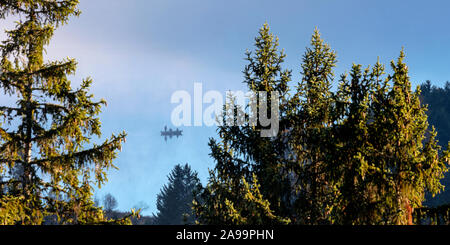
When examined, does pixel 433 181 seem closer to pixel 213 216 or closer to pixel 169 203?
pixel 213 216

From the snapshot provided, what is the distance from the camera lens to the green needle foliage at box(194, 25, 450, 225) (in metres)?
12.0

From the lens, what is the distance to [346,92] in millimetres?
13367

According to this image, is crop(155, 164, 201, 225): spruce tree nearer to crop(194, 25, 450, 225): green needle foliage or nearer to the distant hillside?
crop(194, 25, 450, 225): green needle foliage

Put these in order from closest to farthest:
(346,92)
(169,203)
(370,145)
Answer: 1. (370,145)
2. (346,92)
3. (169,203)

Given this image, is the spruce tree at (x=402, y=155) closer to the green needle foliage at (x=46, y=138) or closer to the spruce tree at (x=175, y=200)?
the green needle foliage at (x=46, y=138)

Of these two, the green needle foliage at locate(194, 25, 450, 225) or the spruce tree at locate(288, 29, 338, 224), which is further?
the spruce tree at locate(288, 29, 338, 224)

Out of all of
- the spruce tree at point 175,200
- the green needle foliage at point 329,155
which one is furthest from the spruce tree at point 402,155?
the spruce tree at point 175,200

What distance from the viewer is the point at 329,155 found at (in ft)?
43.2

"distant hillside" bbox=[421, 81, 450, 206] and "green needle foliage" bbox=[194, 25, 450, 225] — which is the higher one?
"distant hillside" bbox=[421, 81, 450, 206]

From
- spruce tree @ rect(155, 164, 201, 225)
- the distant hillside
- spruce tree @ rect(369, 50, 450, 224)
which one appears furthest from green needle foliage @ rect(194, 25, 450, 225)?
the distant hillside

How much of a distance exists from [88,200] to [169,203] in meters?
69.5

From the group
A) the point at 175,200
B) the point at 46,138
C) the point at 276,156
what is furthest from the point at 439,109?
the point at 46,138

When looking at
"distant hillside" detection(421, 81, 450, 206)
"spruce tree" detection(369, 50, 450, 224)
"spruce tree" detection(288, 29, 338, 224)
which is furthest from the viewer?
"distant hillside" detection(421, 81, 450, 206)
